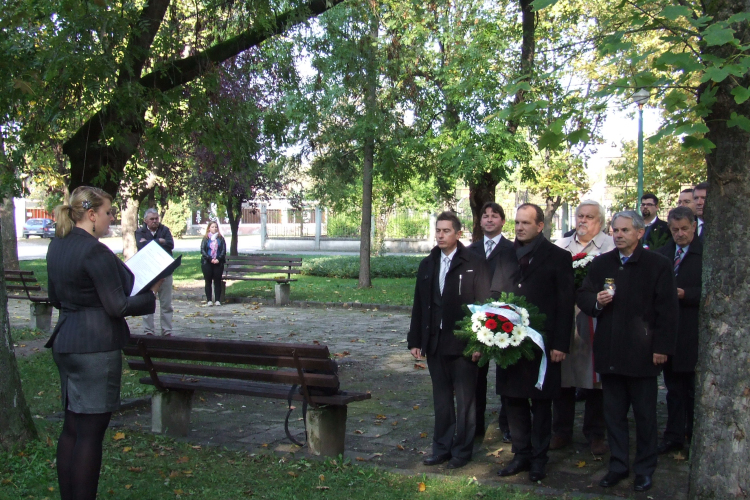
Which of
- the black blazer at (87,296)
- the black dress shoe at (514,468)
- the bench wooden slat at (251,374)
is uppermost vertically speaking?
the black blazer at (87,296)

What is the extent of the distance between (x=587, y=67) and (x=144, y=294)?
2276 cm

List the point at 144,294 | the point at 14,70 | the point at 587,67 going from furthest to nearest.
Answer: the point at 587,67 → the point at 14,70 → the point at 144,294

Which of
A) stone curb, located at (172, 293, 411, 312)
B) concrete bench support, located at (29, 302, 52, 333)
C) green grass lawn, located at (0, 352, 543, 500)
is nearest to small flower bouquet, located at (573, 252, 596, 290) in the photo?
green grass lawn, located at (0, 352, 543, 500)

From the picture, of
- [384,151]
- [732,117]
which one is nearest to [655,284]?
[732,117]

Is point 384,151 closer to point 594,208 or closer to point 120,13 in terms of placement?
point 120,13

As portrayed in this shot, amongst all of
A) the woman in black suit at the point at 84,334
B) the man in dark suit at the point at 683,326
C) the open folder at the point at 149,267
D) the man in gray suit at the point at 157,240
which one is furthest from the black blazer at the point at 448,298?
the man in gray suit at the point at 157,240

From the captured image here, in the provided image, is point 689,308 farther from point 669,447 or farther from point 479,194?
point 479,194

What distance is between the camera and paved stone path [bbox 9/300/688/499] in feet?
17.8

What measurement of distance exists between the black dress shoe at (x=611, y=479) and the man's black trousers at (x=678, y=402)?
1045 millimetres

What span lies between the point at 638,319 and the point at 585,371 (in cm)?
108

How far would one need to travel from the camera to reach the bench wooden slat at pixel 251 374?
5410 millimetres

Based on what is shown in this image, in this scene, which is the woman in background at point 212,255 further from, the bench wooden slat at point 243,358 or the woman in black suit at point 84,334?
the woman in black suit at point 84,334

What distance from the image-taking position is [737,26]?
401 cm

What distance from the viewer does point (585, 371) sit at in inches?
240
